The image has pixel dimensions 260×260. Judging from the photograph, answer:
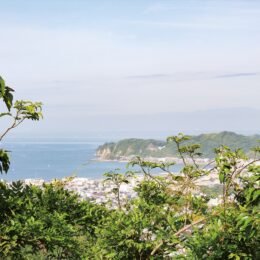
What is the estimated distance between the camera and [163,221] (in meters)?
4.95

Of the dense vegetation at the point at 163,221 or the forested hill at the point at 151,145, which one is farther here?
the forested hill at the point at 151,145

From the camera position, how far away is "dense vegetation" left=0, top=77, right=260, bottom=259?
13.1 ft

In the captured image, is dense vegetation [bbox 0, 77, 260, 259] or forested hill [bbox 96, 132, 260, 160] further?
forested hill [bbox 96, 132, 260, 160]

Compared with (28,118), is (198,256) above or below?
below

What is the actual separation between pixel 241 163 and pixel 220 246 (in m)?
0.90

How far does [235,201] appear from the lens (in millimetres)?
4809

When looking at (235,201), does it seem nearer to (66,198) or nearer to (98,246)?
(98,246)

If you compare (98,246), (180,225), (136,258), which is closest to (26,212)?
(98,246)

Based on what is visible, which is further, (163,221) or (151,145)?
(151,145)

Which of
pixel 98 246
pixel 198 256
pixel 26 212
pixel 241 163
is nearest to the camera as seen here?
pixel 198 256

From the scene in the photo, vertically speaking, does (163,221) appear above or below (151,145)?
above

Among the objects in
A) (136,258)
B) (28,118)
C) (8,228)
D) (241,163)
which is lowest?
(136,258)

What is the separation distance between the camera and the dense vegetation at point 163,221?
13.1 feet

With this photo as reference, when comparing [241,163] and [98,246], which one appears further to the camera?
[98,246]
